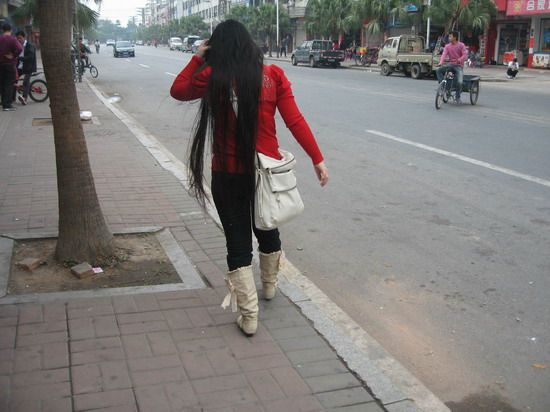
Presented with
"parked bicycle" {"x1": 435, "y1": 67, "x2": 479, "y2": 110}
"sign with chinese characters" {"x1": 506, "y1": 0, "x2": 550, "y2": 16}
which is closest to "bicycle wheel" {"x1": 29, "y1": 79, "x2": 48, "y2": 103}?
"parked bicycle" {"x1": 435, "y1": 67, "x2": 479, "y2": 110}

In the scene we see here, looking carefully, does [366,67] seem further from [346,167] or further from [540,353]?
[540,353]

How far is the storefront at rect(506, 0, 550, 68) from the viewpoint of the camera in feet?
105

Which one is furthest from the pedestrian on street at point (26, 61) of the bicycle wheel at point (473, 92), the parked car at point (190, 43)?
the parked car at point (190, 43)

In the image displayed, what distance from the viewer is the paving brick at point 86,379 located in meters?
3.08

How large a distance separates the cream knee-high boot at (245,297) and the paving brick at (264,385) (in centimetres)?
44

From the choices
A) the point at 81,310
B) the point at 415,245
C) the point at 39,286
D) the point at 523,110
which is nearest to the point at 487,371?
the point at 415,245

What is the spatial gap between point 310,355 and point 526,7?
33.3m

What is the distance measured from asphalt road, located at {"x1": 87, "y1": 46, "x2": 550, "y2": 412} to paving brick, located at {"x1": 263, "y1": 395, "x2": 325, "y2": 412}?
771 millimetres

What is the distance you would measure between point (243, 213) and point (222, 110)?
667 mm

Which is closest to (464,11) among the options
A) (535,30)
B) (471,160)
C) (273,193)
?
(535,30)

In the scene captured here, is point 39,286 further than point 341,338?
Yes

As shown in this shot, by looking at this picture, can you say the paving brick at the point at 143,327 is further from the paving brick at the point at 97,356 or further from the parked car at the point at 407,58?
the parked car at the point at 407,58

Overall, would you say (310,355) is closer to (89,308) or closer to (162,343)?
(162,343)

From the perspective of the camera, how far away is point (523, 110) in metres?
14.9
